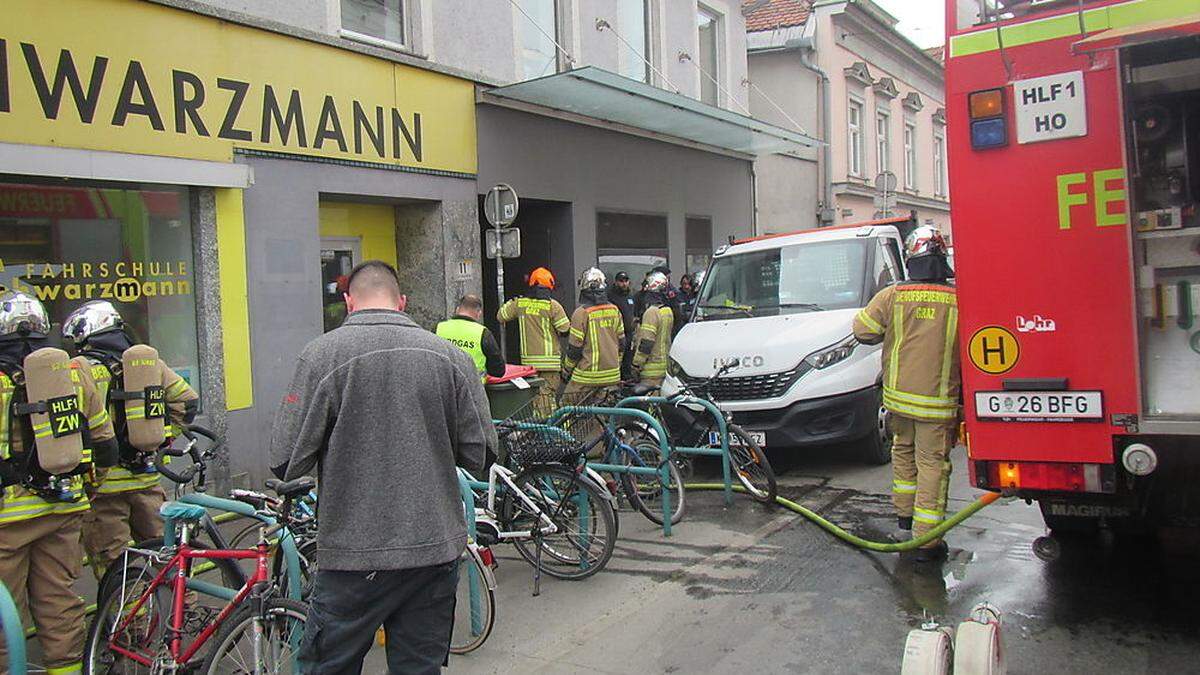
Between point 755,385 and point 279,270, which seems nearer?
point 755,385

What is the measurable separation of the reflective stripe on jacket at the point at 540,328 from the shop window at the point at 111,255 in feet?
10.2

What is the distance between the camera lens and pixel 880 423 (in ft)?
27.6

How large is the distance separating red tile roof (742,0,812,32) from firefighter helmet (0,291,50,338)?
18713 millimetres

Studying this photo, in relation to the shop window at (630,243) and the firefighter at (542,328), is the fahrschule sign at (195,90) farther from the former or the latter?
the shop window at (630,243)

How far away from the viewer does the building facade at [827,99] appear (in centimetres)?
2025

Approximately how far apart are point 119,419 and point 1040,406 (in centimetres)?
445

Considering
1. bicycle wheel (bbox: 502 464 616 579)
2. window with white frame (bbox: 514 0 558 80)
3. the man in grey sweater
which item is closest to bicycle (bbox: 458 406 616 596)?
bicycle wheel (bbox: 502 464 616 579)

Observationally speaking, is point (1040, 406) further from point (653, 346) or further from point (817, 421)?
point (653, 346)

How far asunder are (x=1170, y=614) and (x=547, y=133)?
29.8ft

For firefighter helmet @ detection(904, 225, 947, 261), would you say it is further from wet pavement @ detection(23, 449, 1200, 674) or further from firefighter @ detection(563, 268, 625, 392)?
firefighter @ detection(563, 268, 625, 392)

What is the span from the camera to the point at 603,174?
516 inches

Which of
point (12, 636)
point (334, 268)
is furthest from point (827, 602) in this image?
point (334, 268)

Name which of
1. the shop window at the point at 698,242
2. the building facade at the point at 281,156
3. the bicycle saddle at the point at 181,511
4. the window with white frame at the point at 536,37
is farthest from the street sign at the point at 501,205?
the bicycle saddle at the point at 181,511

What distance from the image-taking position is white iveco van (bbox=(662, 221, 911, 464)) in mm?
7840
